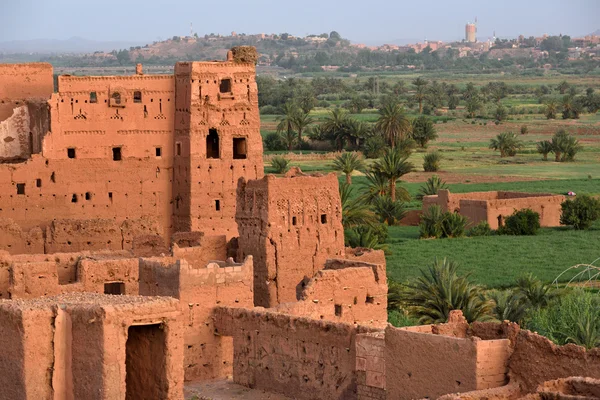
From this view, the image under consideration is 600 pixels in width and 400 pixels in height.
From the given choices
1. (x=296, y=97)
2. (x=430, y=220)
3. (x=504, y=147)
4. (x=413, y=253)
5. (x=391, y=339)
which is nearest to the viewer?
(x=391, y=339)

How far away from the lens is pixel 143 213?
44125 mm

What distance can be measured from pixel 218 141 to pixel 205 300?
1397 centimetres

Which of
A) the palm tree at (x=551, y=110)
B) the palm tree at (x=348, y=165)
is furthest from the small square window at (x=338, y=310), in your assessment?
the palm tree at (x=551, y=110)

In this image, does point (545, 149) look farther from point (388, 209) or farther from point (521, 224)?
point (521, 224)

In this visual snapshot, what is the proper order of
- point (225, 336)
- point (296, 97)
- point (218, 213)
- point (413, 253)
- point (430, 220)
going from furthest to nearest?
point (296, 97)
point (430, 220)
point (413, 253)
point (218, 213)
point (225, 336)

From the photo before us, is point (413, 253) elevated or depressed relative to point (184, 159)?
depressed

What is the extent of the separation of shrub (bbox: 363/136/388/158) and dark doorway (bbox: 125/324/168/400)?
217 ft

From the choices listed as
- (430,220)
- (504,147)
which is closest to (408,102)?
(504,147)

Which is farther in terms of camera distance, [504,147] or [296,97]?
[296,97]

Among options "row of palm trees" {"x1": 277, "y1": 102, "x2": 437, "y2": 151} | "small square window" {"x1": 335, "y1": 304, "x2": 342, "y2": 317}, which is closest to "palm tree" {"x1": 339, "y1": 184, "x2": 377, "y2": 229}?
"small square window" {"x1": 335, "y1": 304, "x2": 342, "y2": 317}

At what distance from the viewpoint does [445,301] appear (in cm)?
3956

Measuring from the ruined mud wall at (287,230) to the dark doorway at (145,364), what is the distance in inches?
419

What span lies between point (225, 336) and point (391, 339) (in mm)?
6757

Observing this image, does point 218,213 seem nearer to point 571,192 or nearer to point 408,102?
point 571,192
